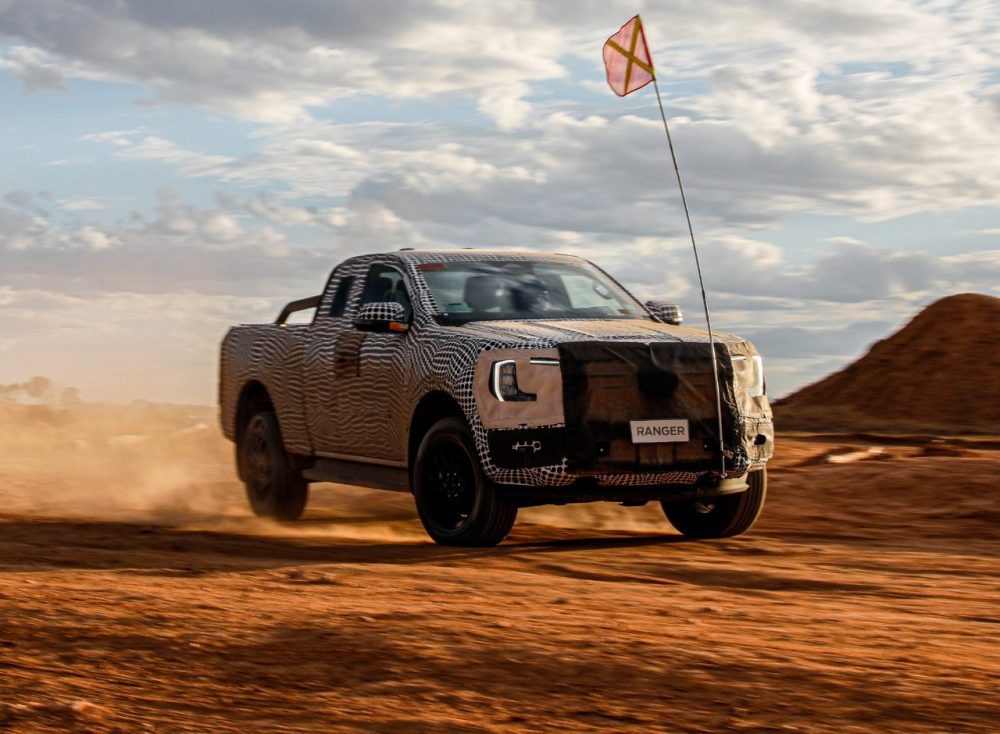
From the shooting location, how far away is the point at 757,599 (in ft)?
24.7

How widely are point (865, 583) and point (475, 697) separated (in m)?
3.78

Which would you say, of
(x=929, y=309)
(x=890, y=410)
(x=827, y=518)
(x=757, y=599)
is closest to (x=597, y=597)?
(x=757, y=599)

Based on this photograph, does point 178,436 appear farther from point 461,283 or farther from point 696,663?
point 696,663

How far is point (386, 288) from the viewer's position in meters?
10.8

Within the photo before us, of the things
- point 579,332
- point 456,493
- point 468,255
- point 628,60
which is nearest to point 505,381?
point 579,332

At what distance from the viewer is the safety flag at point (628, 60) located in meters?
12.0

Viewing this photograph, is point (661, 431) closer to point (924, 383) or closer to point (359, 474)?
point (359, 474)

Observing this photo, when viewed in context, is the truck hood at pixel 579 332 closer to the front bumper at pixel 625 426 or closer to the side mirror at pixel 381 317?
the front bumper at pixel 625 426

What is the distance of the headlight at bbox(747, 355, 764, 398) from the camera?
32.6ft

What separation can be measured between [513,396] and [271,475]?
3.50 metres

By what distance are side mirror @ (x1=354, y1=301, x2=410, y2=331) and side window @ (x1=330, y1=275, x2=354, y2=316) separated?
3.75ft

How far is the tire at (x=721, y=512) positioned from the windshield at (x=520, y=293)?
1.40 m

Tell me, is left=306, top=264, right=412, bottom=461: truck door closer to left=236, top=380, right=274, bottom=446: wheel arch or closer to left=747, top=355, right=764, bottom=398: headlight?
left=236, top=380, right=274, bottom=446: wheel arch

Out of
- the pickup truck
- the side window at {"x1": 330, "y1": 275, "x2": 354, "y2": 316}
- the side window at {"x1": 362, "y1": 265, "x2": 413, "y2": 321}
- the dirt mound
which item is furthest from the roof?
the dirt mound
